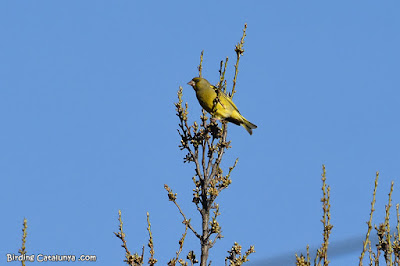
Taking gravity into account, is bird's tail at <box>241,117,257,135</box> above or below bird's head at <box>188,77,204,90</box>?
below

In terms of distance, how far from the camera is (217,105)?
989cm

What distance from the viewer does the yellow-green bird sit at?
31.9ft

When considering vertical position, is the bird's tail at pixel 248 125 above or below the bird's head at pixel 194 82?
below

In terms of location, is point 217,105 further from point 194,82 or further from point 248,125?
point 194,82

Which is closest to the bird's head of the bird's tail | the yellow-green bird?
the yellow-green bird

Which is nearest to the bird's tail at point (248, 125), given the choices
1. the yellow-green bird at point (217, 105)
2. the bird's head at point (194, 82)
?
the yellow-green bird at point (217, 105)

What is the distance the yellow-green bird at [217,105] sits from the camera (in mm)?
9711

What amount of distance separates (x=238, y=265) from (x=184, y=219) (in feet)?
2.66

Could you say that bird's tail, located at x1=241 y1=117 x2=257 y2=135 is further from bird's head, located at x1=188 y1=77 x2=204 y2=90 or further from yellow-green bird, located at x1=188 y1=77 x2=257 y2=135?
bird's head, located at x1=188 y1=77 x2=204 y2=90

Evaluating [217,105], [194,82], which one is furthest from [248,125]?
[194,82]

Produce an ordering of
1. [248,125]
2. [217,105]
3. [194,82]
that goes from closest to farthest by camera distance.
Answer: [217,105] < [248,125] < [194,82]

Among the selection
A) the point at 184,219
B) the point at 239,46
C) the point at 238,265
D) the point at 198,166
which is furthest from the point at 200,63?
the point at 238,265

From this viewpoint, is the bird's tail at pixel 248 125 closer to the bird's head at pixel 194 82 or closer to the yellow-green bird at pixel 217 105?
the yellow-green bird at pixel 217 105

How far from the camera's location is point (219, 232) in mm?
8148
